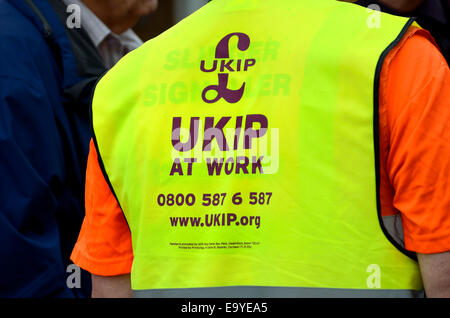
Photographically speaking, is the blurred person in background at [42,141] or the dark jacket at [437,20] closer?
the blurred person in background at [42,141]

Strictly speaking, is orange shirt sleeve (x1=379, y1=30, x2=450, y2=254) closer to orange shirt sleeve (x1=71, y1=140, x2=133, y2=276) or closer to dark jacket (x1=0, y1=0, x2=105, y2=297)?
orange shirt sleeve (x1=71, y1=140, x2=133, y2=276)

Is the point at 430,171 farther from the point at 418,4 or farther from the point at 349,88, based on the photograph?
the point at 418,4

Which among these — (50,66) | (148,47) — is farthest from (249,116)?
(50,66)

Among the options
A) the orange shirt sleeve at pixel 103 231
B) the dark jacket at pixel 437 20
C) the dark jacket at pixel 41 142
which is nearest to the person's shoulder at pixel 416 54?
the orange shirt sleeve at pixel 103 231

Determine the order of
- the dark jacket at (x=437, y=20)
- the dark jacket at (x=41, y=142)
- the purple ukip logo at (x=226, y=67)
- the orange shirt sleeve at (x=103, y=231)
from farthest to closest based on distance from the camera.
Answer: the dark jacket at (x=437, y=20) < the dark jacket at (x=41, y=142) < the orange shirt sleeve at (x=103, y=231) < the purple ukip logo at (x=226, y=67)

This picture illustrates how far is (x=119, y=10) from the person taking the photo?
3.00 m

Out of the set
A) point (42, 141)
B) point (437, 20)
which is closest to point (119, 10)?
point (42, 141)

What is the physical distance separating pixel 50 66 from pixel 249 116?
123cm

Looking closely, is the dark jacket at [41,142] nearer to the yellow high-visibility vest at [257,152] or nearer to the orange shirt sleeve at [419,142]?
the yellow high-visibility vest at [257,152]

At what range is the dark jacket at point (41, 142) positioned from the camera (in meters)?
2.21

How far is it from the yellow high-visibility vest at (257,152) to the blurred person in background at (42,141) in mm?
718

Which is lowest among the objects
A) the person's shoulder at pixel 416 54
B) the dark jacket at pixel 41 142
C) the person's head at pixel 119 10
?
the dark jacket at pixel 41 142

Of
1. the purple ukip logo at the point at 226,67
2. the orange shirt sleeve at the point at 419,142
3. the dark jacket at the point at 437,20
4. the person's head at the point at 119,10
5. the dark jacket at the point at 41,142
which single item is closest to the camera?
the orange shirt sleeve at the point at 419,142

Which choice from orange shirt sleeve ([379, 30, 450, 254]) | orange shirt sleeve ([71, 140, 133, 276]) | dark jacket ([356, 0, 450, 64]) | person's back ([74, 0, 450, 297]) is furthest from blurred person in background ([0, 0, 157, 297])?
orange shirt sleeve ([379, 30, 450, 254])
